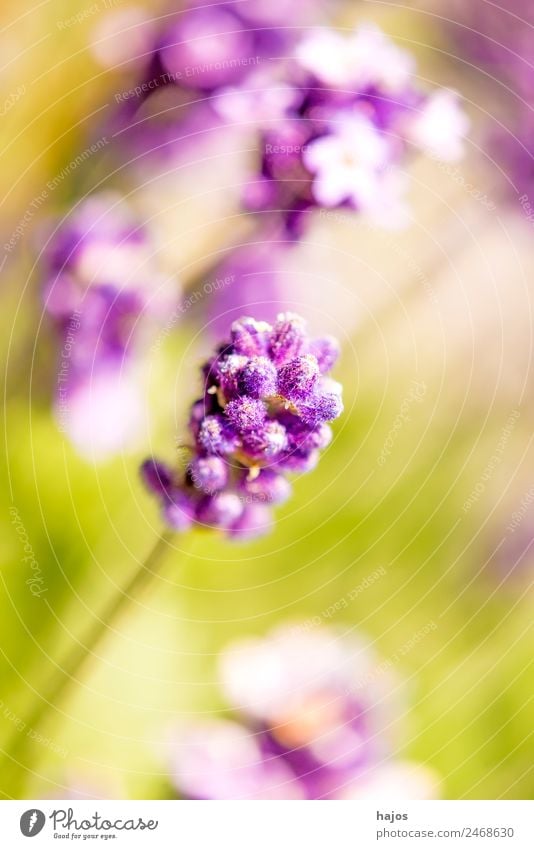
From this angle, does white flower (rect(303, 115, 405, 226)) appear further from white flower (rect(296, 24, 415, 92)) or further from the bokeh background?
the bokeh background

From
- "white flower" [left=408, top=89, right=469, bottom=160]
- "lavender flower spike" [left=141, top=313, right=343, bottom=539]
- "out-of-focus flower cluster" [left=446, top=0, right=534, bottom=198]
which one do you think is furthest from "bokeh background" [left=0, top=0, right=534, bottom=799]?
"lavender flower spike" [left=141, top=313, right=343, bottom=539]

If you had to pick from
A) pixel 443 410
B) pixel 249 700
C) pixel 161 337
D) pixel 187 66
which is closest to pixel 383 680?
pixel 249 700

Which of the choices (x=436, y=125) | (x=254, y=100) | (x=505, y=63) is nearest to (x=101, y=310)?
(x=254, y=100)

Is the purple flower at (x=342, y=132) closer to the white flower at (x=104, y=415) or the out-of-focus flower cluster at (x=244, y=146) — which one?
the out-of-focus flower cluster at (x=244, y=146)

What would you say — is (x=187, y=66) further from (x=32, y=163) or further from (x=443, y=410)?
(x=443, y=410)

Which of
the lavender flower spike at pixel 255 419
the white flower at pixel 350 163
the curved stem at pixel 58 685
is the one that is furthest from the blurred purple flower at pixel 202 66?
the curved stem at pixel 58 685
